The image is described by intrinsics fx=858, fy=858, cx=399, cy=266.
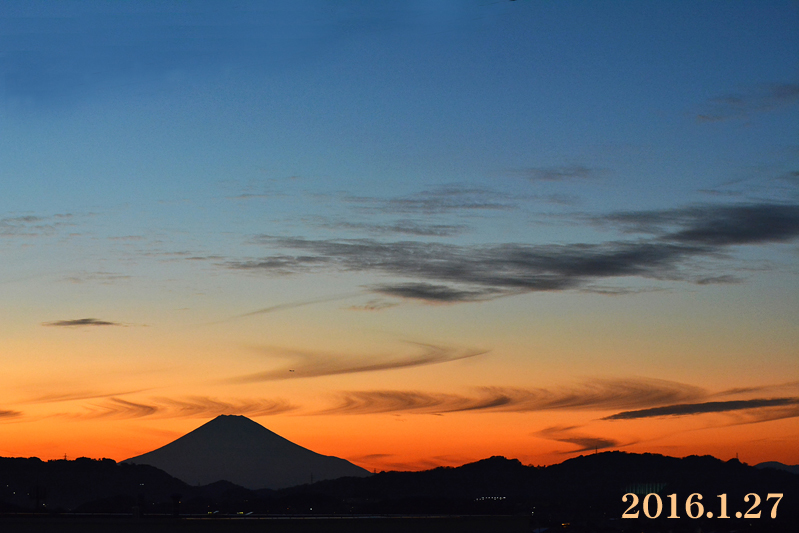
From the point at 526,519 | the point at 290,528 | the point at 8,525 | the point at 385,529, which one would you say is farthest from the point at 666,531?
the point at 8,525

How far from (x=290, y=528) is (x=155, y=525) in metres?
11.1

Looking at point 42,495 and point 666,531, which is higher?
point 42,495

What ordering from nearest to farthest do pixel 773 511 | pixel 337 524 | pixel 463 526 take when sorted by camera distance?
1. pixel 773 511
2. pixel 337 524
3. pixel 463 526

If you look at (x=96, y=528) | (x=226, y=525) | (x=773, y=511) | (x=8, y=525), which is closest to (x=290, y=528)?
(x=226, y=525)

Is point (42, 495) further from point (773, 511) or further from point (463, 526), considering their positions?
point (773, 511)

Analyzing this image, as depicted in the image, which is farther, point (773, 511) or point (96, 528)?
point (96, 528)

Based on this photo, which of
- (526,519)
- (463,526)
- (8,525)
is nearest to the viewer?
(8,525)

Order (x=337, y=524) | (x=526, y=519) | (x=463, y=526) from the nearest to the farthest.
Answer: (x=337, y=524)
(x=463, y=526)
(x=526, y=519)

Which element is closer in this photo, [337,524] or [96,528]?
[96,528]

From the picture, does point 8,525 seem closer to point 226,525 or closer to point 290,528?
point 226,525

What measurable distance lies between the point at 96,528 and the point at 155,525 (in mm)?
4765

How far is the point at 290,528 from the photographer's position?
73.1 meters

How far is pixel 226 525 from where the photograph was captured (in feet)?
235

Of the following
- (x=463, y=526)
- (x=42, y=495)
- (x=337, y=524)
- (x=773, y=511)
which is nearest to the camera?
(x=773, y=511)
